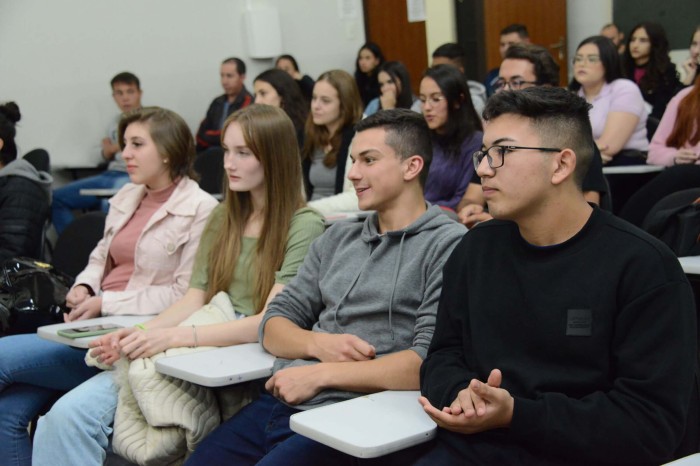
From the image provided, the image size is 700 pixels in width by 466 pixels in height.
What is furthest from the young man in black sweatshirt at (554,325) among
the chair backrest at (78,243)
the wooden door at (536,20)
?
the wooden door at (536,20)

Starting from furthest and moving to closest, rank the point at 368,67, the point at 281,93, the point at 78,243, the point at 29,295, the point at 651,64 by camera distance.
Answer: the point at 368,67 < the point at 651,64 < the point at 281,93 < the point at 78,243 < the point at 29,295

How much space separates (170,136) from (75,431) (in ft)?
3.75

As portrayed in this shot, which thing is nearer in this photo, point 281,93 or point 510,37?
point 281,93

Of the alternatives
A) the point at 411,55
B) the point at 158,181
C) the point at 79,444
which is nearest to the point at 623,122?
the point at 158,181

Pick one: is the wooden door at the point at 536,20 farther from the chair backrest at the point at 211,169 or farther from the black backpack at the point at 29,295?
the black backpack at the point at 29,295

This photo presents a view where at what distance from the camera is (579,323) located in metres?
1.58

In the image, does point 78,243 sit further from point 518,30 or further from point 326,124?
point 518,30

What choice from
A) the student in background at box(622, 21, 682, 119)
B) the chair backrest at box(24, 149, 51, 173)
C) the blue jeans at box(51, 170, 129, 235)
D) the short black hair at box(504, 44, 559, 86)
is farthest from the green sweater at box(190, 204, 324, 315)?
the student in background at box(622, 21, 682, 119)

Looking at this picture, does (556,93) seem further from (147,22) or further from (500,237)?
(147,22)

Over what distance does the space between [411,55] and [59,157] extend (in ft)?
11.5

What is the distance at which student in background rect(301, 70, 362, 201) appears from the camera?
4211 millimetres

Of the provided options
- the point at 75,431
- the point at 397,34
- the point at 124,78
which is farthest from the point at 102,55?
the point at 75,431

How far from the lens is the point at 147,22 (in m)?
6.75

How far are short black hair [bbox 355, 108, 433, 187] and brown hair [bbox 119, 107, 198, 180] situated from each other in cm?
101
